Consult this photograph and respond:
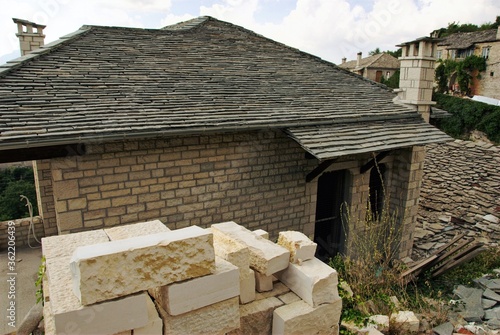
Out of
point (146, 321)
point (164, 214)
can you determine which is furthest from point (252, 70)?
point (146, 321)

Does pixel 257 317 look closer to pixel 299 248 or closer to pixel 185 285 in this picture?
pixel 299 248

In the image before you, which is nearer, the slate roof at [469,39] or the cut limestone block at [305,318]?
the cut limestone block at [305,318]

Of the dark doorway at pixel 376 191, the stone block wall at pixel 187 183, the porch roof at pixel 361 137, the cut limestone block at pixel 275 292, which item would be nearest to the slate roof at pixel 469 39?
the dark doorway at pixel 376 191

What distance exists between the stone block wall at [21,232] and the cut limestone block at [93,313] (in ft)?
20.9

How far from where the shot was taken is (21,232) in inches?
299

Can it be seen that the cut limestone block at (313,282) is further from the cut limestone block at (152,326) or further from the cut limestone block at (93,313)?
the cut limestone block at (93,313)

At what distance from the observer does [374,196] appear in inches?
360

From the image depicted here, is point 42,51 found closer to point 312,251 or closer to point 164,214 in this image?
point 164,214

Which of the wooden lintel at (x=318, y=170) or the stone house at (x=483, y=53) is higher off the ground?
the stone house at (x=483, y=53)

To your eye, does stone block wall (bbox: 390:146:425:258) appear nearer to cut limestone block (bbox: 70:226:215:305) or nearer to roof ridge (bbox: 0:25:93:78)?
cut limestone block (bbox: 70:226:215:305)

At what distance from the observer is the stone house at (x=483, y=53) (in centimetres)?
3100

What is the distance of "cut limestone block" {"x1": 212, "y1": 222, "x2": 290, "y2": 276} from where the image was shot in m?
2.92

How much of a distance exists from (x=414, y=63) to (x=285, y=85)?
3.01 meters

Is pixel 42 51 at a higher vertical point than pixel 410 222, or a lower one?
higher
